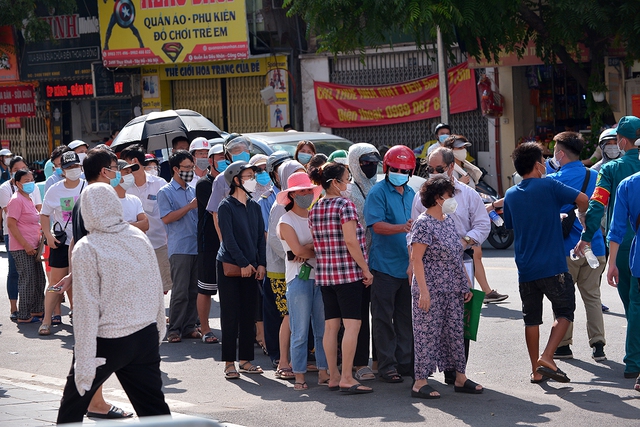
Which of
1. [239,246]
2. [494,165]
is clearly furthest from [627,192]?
[494,165]

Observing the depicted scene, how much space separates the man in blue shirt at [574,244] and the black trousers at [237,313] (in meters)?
2.69

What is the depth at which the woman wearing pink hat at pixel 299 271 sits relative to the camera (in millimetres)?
7922

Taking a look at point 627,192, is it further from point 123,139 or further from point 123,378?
point 123,139

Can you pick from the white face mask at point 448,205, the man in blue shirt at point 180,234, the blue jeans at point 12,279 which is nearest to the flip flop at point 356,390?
the white face mask at point 448,205

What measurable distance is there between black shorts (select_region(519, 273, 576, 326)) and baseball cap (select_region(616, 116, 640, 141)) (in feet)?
4.58

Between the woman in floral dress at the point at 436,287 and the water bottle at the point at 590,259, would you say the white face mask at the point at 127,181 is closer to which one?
the woman in floral dress at the point at 436,287

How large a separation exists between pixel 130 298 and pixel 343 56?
1839cm

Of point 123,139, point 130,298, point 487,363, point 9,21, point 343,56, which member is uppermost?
point 9,21

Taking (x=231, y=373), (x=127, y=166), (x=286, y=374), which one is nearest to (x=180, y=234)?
(x=127, y=166)

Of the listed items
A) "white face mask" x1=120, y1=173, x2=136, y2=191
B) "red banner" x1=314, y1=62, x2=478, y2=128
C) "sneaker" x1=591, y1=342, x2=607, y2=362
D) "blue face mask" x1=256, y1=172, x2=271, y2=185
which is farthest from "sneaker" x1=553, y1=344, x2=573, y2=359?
"red banner" x1=314, y1=62, x2=478, y2=128

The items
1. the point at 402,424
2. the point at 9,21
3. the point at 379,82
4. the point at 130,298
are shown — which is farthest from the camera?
the point at 9,21

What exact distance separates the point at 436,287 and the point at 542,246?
0.93 metres

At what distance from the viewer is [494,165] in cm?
2131

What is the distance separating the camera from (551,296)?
765 cm
